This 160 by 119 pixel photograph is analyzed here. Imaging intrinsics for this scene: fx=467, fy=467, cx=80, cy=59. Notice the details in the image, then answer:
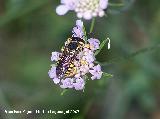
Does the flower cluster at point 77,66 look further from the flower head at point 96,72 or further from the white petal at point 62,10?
the white petal at point 62,10

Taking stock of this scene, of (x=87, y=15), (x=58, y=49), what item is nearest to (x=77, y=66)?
(x=87, y=15)

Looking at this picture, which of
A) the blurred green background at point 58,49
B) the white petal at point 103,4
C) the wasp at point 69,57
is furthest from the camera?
the blurred green background at point 58,49

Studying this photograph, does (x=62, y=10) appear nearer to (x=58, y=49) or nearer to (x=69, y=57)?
(x=69, y=57)

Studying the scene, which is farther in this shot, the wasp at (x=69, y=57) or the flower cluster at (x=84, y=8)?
the flower cluster at (x=84, y=8)

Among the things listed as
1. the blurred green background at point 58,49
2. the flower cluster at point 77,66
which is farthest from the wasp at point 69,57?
the blurred green background at point 58,49

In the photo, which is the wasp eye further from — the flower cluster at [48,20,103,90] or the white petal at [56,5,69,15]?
the white petal at [56,5,69,15]

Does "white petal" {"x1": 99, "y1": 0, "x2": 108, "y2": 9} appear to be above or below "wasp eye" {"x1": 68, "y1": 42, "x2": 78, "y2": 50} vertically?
above

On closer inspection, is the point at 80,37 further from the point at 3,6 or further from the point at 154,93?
the point at 3,6

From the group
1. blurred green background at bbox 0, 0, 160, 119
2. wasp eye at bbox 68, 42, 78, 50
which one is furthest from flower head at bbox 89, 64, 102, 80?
blurred green background at bbox 0, 0, 160, 119
